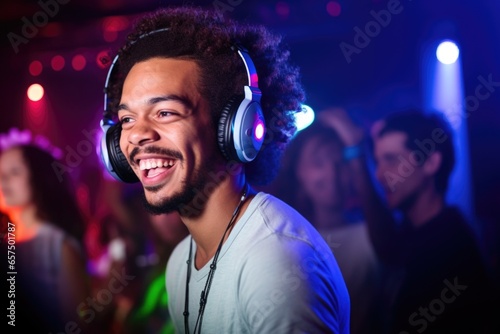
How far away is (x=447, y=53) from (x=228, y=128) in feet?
10.7

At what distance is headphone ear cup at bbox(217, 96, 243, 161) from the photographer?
160 centimetres

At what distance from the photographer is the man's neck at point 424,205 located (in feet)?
12.7

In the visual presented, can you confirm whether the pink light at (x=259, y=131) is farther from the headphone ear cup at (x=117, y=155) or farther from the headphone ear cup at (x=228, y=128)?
the headphone ear cup at (x=117, y=155)

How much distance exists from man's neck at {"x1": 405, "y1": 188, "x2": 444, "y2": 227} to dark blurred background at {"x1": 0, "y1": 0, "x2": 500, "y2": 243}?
41 cm

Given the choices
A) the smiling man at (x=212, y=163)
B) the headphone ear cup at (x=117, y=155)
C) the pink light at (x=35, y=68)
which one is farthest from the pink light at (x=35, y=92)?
the headphone ear cup at (x=117, y=155)

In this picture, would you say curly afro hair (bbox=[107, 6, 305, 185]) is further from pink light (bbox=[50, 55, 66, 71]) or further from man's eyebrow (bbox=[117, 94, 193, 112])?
pink light (bbox=[50, 55, 66, 71])

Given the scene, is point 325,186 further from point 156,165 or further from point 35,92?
point 35,92

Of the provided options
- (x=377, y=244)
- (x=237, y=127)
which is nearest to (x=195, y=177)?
(x=237, y=127)

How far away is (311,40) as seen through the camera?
4391 millimetres

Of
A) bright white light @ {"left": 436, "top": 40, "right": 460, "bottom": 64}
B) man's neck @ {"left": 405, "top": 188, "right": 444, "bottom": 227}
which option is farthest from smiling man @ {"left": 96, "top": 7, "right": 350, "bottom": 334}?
bright white light @ {"left": 436, "top": 40, "right": 460, "bottom": 64}

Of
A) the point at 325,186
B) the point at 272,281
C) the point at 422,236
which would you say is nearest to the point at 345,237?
the point at 325,186

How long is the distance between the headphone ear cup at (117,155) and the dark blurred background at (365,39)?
213 cm

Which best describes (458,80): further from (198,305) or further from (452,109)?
(198,305)

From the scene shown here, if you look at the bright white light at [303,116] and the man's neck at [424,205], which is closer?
the bright white light at [303,116]
